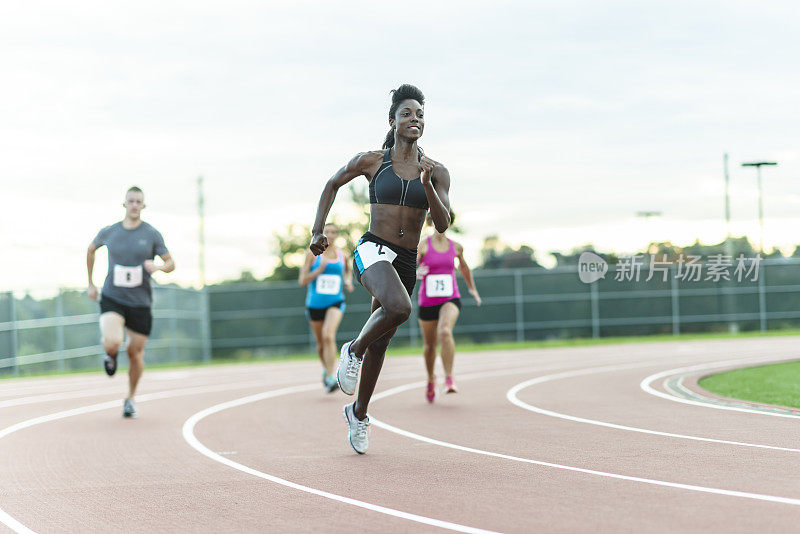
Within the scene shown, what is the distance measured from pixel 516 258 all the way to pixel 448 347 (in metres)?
47.3

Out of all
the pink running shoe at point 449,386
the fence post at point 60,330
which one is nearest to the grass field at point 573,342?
the fence post at point 60,330

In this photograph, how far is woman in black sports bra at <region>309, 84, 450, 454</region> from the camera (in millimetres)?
7613

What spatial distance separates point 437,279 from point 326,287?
222 cm

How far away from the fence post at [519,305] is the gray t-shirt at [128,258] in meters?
26.1

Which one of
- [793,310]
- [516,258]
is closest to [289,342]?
[793,310]

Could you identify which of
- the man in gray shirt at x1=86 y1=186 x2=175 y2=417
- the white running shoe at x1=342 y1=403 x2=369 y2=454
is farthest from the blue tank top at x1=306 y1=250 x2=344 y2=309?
the white running shoe at x1=342 y1=403 x2=369 y2=454

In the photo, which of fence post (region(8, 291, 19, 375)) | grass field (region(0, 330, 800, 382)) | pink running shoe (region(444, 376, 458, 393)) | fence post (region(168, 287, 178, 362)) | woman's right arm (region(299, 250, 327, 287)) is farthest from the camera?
grass field (region(0, 330, 800, 382))

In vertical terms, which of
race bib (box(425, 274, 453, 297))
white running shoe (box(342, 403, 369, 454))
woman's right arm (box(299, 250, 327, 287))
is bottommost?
white running shoe (box(342, 403, 369, 454))

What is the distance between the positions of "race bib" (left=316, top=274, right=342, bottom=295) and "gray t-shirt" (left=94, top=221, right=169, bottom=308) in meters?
3.18

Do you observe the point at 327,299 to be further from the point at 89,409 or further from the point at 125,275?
the point at 125,275

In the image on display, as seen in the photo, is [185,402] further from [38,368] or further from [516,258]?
[516,258]

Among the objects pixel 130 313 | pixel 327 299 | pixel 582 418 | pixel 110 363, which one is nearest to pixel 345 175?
pixel 582 418

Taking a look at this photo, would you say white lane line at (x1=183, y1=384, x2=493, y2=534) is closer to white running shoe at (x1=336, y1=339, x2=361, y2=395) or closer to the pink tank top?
white running shoe at (x1=336, y1=339, x2=361, y2=395)

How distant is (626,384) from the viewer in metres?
15.3
